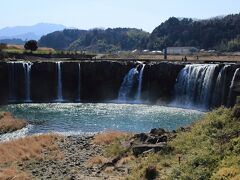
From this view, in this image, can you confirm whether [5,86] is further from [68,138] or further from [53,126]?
[68,138]

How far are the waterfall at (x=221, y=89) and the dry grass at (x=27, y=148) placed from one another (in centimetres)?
2663

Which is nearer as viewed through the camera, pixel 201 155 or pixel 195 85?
pixel 201 155

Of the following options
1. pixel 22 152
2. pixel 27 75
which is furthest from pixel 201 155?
pixel 27 75

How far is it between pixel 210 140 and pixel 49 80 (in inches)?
2004

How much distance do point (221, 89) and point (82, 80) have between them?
24307 mm

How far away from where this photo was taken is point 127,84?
74000mm

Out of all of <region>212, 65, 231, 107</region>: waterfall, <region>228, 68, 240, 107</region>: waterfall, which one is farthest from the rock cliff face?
<region>228, 68, 240, 107</region>: waterfall

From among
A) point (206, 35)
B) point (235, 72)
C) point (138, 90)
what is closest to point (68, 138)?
point (235, 72)

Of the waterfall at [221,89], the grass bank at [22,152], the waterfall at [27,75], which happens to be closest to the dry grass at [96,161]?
the grass bank at [22,152]

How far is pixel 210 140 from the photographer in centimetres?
2736

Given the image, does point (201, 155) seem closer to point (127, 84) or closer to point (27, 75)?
point (127, 84)

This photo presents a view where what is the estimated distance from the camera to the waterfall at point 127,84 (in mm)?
73062

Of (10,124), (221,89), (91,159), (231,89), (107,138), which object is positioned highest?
(231,89)

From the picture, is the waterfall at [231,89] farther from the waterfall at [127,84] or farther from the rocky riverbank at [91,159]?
the rocky riverbank at [91,159]
